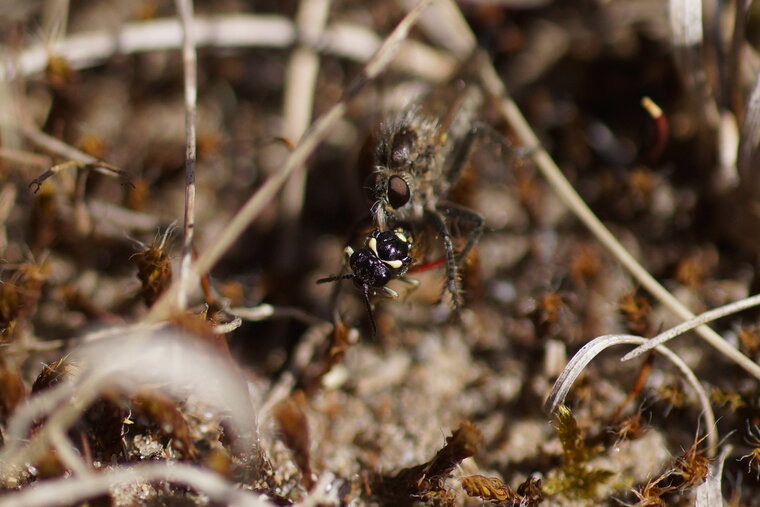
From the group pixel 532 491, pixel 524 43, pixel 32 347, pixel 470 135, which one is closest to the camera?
pixel 532 491

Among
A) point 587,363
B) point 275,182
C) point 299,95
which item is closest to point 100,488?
point 275,182

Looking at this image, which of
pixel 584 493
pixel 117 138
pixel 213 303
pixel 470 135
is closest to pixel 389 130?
pixel 470 135

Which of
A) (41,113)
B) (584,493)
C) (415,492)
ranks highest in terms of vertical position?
(41,113)

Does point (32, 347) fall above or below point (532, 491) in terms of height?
above

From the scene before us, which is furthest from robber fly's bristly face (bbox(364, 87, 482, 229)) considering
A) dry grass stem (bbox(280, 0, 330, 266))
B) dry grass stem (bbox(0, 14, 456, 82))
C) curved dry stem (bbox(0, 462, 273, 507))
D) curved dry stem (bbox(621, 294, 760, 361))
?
curved dry stem (bbox(0, 462, 273, 507))

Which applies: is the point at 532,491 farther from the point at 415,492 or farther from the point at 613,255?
the point at 613,255

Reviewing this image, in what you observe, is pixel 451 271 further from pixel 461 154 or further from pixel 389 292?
pixel 461 154

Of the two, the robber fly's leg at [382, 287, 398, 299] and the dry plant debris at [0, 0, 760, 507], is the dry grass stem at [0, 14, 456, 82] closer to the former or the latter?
the dry plant debris at [0, 0, 760, 507]
